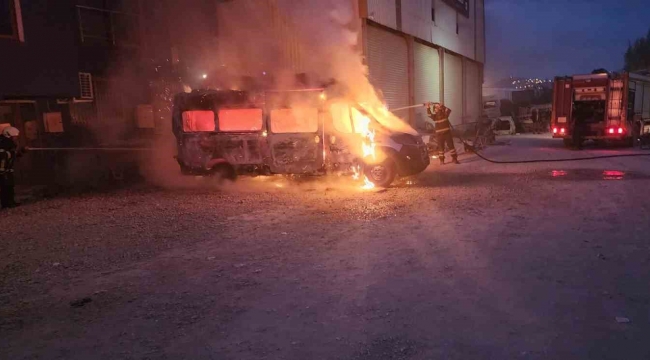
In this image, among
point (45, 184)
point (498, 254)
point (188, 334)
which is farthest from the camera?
point (45, 184)

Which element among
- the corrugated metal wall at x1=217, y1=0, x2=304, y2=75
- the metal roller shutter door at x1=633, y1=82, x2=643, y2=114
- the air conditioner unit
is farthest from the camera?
the metal roller shutter door at x1=633, y1=82, x2=643, y2=114

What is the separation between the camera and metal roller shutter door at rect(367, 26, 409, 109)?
16950 mm

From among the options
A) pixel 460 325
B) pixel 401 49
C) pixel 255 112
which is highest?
pixel 401 49

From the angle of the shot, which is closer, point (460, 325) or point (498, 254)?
point (460, 325)

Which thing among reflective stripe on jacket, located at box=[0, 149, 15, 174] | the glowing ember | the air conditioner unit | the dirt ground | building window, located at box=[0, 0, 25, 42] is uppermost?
building window, located at box=[0, 0, 25, 42]

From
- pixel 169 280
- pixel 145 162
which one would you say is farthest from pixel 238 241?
pixel 145 162

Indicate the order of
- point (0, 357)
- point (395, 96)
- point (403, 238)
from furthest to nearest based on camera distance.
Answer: point (395, 96) → point (403, 238) → point (0, 357)

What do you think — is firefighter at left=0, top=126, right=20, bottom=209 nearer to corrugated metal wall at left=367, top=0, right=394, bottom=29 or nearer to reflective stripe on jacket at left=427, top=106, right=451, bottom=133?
reflective stripe on jacket at left=427, top=106, right=451, bottom=133

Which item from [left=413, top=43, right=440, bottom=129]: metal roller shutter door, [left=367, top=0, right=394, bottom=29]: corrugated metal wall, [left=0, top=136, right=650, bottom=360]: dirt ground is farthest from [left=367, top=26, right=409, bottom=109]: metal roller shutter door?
[left=0, top=136, right=650, bottom=360]: dirt ground

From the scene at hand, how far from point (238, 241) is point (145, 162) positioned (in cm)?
888

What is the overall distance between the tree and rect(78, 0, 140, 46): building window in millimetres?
81593

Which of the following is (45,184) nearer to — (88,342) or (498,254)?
(88,342)

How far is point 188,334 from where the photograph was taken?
3.81 metres

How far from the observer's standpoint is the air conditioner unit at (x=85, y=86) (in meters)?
13.2
